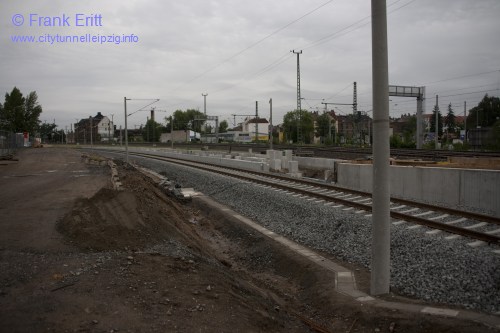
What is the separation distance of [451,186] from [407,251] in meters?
6.53

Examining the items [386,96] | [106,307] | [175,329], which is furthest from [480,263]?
[106,307]

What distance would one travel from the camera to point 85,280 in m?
5.82

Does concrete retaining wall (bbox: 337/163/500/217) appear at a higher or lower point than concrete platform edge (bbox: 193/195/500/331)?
higher

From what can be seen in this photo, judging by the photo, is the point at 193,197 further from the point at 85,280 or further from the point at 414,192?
the point at 85,280

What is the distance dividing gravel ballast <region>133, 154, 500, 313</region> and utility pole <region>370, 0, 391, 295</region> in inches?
32.4

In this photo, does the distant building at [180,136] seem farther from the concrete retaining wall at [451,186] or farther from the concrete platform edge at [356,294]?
the concrete platform edge at [356,294]

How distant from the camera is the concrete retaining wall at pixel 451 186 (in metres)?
12.4

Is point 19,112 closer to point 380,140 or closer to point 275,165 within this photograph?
point 275,165

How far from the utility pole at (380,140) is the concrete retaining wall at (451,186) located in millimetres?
7185

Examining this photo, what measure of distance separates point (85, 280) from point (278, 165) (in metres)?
26.3

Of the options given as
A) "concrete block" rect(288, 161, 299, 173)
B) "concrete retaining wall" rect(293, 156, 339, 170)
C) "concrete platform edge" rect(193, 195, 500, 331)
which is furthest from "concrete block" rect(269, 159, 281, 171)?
"concrete platform edge" rect(193, 195, 500, 331)

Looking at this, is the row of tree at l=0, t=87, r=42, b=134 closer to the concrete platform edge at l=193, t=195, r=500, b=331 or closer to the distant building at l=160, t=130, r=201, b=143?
the distant building at l=160, t=130, r=201, b=143

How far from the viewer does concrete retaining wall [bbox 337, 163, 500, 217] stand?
12379 millimetres

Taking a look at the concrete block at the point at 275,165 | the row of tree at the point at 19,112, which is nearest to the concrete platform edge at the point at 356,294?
the concrete block at the point at 275,165
